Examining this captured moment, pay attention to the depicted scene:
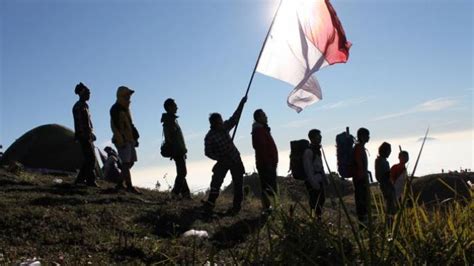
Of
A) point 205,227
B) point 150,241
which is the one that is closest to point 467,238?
point 150,241

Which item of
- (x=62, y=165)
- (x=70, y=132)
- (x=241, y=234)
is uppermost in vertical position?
(x=70, y=132)

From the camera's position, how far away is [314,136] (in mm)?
8195

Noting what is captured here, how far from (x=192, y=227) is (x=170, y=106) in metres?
2.89

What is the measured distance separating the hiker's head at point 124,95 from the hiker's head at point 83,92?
1.82 feet

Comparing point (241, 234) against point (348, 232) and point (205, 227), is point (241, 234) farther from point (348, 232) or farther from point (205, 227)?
point (348, 232)

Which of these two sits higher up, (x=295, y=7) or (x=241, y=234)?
(x=295, y=7)

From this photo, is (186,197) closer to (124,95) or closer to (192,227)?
(124,95)

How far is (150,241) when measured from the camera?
6156mm

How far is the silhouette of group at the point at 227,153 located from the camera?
802cm

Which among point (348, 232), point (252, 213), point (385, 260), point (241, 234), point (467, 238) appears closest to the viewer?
point (385, 260)

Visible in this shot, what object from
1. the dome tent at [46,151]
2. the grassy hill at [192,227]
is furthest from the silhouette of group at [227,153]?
the dome tent at [46,151]

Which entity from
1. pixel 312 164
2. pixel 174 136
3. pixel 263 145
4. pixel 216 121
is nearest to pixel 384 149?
pixel 312 164

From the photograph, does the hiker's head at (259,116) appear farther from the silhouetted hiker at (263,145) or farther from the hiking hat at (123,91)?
the hiking hat at (123,91)

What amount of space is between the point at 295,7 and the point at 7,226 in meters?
4.62
